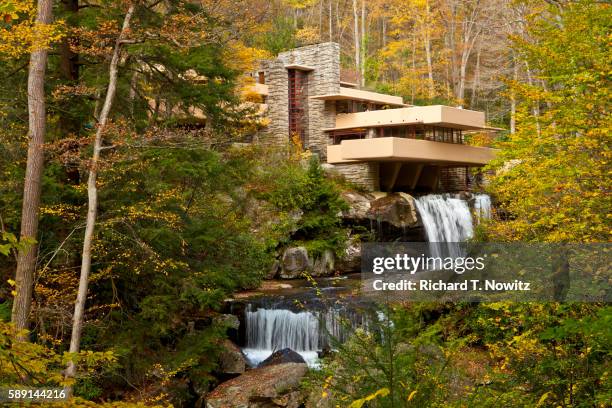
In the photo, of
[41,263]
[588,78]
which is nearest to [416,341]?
[588,78]

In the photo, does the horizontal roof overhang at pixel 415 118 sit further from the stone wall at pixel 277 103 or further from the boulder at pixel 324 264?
the boulder at pixel 324 264

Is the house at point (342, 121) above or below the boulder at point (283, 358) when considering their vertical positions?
above

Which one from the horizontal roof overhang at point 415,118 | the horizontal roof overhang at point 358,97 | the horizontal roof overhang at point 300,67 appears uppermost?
the horizontal roof overhang at point 300,67

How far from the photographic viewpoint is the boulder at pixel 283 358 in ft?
39.7

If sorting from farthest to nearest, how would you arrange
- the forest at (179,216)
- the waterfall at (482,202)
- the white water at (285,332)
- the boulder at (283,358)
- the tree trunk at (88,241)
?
1. the waterfall at (482,202)
2. the white water at (285,332)
3. the boulder at (283,358)
4. the tree trunk at (88,241)
5. the forest at (179,216)

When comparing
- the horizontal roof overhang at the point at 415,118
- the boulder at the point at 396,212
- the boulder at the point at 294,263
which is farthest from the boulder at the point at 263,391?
the horizontal roof overhang at the point at 415,118

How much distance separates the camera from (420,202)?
70.2ft

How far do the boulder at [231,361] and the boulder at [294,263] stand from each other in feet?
20.0

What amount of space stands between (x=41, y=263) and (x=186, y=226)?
2.32 metres

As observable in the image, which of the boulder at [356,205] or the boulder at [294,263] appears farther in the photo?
the boulder at [356,205]

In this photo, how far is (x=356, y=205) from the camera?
2088cm

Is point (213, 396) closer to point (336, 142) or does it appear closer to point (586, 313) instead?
point (586, 313)

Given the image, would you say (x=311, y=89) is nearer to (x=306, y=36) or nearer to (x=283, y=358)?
(x=306, y=36)

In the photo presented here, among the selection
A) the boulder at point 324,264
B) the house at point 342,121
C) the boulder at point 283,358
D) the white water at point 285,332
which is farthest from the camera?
the house at point 342,121
